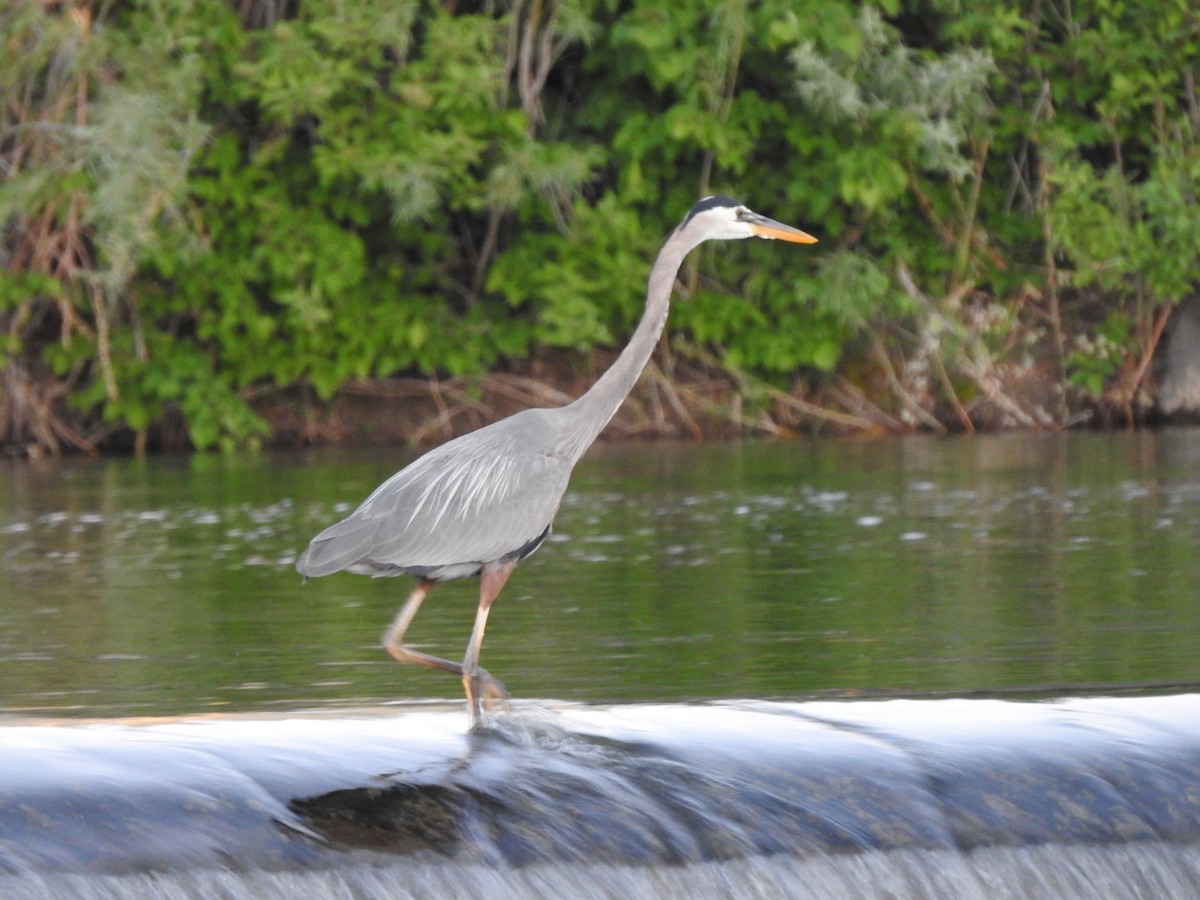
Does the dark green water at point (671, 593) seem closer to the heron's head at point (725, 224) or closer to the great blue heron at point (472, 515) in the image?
the great blue heron at point (472, 515)

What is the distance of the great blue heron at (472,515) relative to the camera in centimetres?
514

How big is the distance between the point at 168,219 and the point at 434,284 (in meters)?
3.02

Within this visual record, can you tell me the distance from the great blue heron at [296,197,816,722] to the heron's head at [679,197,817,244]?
0.56 meters

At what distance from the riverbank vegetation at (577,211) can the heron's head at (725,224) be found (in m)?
11.6

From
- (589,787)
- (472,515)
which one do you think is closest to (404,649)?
(472,515)

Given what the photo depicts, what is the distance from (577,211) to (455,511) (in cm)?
1345

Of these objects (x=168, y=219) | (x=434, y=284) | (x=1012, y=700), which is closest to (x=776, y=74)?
(x=434, y=284)

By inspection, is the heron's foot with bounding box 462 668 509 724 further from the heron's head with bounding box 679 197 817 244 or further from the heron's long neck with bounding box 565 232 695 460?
the heron's head with bounding box 679 197 817 244

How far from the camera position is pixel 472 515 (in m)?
5.17

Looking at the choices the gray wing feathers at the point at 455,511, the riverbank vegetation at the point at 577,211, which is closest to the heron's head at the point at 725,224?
the gray wing feathers at the point at 455,511

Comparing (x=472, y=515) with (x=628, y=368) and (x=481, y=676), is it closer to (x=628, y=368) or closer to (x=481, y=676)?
(x=481, y=676)

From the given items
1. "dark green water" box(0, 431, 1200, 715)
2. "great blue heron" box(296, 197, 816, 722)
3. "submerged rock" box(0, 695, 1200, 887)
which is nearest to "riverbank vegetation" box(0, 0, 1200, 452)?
"dark green water" box(0, 431, 1200, 715)

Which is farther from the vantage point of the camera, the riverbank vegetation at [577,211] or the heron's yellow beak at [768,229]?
the riverbank vegetation at [577,211]

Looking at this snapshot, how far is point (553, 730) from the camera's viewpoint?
16.8 feet
